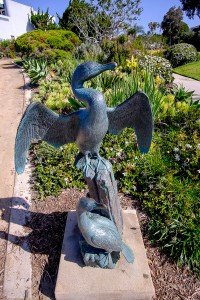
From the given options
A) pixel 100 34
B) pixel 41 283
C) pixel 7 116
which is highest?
pixel 100 34

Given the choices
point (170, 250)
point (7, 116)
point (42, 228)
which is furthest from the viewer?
point (7, 116)

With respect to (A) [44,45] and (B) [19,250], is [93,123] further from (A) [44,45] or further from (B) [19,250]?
(A) [44,45]

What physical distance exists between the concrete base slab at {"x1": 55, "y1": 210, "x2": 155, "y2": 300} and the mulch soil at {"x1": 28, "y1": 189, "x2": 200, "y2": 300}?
0.69ft

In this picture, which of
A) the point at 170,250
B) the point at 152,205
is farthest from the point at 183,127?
the point at 170,250

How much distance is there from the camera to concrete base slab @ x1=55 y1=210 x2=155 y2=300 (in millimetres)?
1815

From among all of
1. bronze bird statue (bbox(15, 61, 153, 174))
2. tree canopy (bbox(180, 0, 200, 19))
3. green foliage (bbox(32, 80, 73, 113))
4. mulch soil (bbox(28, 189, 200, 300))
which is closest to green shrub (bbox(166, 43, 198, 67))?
green foliage (bbox(32, 80, 73, 113))

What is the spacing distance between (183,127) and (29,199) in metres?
2.47

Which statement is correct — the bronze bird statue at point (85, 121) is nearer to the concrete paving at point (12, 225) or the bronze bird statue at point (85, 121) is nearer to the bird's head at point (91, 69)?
the bird's head at point (91, 69)

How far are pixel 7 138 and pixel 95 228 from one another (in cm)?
334

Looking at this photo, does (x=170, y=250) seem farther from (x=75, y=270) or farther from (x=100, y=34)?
(x=100, y=34)

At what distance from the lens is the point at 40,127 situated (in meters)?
1.70

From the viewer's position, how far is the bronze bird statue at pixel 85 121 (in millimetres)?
1500

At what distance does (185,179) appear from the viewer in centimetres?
301

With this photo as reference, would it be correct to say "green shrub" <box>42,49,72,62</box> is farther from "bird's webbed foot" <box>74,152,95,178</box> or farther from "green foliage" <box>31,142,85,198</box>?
"bird's webbed foot" <box>74,152,95,178</box>
